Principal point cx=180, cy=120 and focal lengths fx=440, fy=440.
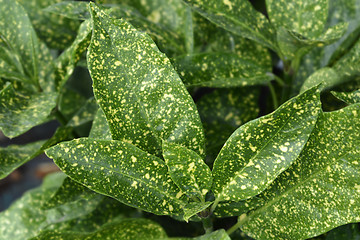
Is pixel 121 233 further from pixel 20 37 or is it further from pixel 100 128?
Result: pixel 20 37

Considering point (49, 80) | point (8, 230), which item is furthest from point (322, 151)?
point (8, 230)

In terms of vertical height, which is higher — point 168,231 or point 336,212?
point 336,212

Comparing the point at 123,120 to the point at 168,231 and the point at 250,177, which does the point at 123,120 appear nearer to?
the point at 250,177

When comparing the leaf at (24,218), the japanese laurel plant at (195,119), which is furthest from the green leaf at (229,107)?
the leaf at (24,218)

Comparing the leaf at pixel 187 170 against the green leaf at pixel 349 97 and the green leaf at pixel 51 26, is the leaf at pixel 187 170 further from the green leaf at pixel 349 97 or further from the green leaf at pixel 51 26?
the green leaf at pixel 51 26

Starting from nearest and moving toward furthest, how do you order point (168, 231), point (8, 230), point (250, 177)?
point (250, 177) < point (168, 231) < point (8, 230)

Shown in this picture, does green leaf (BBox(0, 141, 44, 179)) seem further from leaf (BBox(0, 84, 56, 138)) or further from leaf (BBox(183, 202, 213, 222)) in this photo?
leaf (BBox(183, 202, 213, 222))

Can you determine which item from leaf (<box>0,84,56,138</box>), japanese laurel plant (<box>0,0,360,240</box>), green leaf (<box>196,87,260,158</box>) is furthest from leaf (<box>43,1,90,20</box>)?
green leaf (<box>196,87,260,158</box>)

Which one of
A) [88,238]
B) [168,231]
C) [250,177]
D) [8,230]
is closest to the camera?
[250,177]

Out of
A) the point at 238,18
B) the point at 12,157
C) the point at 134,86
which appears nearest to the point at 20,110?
the point at 12,157
